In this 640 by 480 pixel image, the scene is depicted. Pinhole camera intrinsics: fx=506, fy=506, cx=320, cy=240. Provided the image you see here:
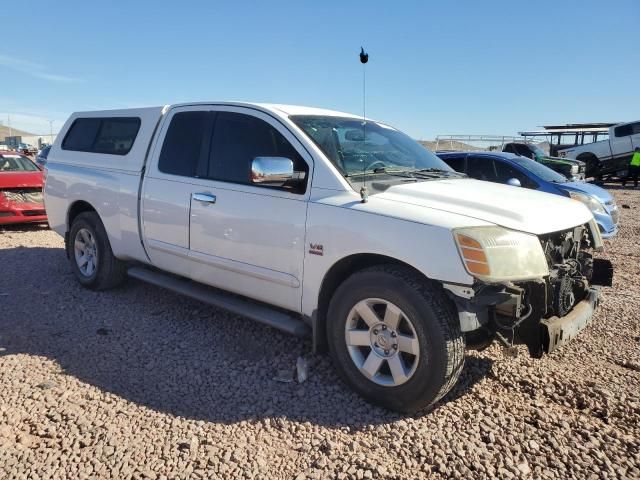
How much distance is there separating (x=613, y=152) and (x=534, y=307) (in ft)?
71.1

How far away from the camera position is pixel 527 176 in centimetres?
845

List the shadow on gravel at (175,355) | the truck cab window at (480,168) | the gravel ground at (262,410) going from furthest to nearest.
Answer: the truck cab window at (480,168)
the shadow on gravel at (175,355)
the gravel ground at (262,410)

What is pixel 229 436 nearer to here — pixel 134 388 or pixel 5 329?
pixel 134 388

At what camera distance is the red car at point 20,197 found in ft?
28.4

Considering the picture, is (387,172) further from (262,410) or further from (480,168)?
(480,168)

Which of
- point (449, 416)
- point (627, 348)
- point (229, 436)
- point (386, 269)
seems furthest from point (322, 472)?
point (627, 348)

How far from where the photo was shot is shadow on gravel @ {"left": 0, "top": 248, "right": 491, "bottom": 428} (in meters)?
3.18

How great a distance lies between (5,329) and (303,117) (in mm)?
3087

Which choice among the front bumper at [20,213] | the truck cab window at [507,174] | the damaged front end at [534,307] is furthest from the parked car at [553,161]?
the front bumper at [20,213]

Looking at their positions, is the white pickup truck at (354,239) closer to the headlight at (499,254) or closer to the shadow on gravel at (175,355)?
the headlight at (499,254)

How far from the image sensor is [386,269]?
3.05 metres

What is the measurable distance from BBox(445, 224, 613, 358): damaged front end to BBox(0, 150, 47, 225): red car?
327 inches

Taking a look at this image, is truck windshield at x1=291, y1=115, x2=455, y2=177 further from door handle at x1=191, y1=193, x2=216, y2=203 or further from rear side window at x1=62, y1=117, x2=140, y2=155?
rear side window at x1=62, y1=117, x2=140, y2=155

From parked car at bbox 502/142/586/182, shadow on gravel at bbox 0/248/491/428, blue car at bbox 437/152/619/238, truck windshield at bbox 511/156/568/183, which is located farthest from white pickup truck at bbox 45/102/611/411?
parked car at bbox 502/142/586/182
